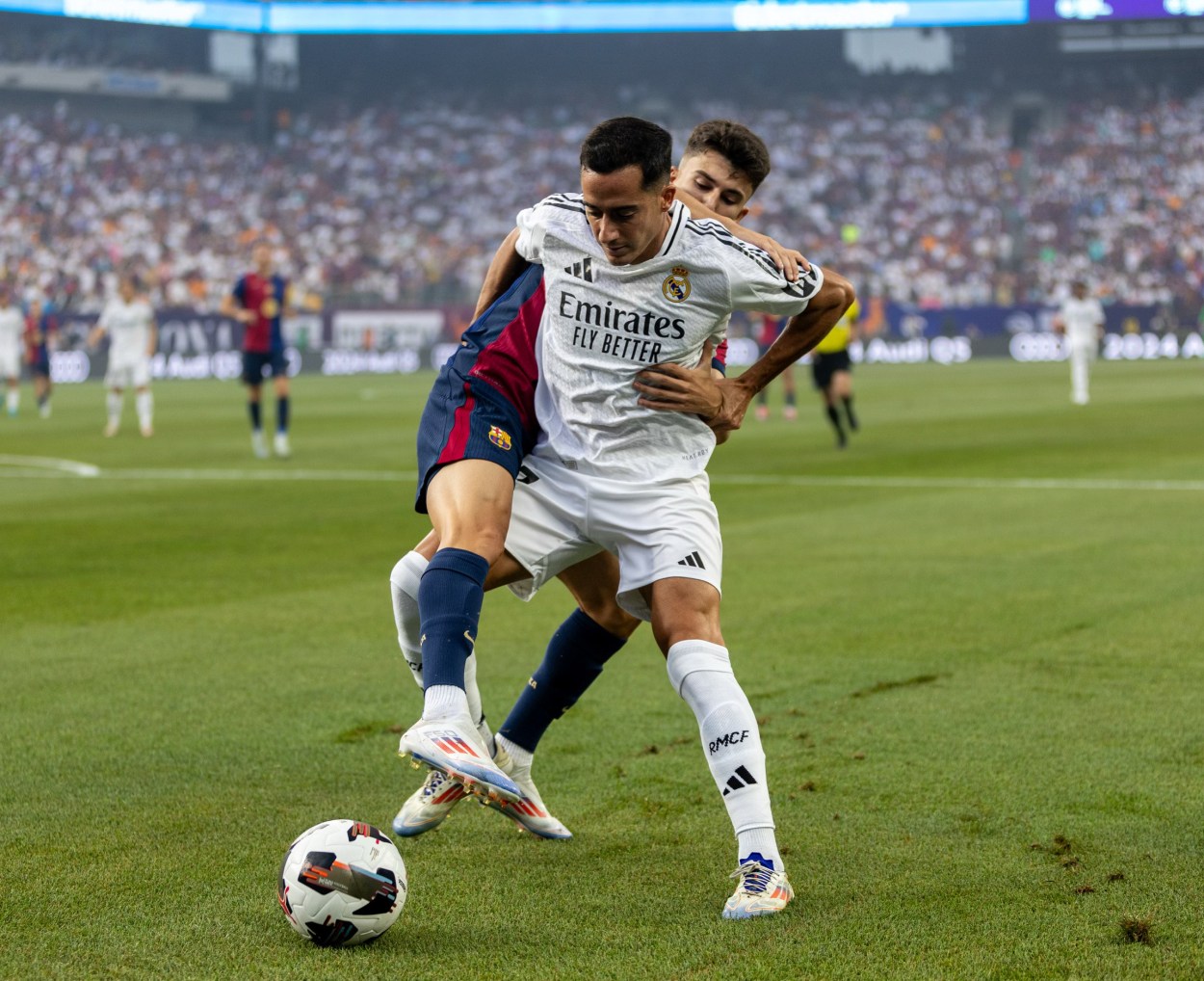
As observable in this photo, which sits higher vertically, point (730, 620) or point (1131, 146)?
point (1131, 146)

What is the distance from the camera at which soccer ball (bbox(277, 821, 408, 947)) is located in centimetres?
339

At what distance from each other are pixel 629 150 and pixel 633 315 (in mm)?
491

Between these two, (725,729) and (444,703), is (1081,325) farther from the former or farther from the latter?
(444,703)

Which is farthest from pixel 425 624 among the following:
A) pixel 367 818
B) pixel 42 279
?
pixel 42 279

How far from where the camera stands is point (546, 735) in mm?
5457

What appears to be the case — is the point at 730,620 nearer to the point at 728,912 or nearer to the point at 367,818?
the point at 367,818

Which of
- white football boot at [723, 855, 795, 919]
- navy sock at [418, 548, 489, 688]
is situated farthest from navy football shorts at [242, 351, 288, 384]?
white football boot at [723, 855, 795, 919]

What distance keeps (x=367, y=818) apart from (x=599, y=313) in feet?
5.12

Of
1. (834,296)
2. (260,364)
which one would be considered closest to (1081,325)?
(260,364)

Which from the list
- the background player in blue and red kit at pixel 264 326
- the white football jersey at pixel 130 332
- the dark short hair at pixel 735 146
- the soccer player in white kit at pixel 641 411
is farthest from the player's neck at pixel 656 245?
the white football jersey at pixel 130 332

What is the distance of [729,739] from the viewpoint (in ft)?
12.3

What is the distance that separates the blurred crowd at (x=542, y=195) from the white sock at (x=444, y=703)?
39284 mm

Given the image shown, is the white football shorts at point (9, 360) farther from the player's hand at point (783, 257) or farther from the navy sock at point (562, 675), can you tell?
the player's hand at point (783, 257)

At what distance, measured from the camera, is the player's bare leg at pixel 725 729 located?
359 centimetres
